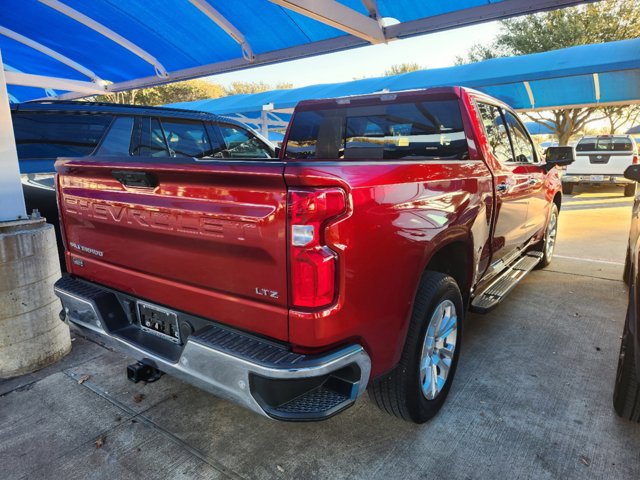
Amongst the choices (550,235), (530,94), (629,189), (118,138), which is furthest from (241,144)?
(629,189)

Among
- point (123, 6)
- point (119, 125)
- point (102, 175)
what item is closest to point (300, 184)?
point (102, 175)

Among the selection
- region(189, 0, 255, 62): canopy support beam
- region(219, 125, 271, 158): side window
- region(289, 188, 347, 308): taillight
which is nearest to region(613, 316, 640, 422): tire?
region(289, 188, 347, 308): taillight

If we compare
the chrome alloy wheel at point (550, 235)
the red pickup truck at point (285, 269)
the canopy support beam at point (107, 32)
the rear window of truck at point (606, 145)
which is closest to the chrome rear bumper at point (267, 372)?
the red pickup truck at point (285, 269)

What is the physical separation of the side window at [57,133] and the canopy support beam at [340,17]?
2.58 metres

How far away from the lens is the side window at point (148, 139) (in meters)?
5.00

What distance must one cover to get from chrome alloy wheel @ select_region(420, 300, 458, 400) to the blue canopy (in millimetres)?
8718

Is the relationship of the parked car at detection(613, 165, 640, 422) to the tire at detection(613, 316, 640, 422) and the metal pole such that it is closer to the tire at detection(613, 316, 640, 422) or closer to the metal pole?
the tire at detection(613, 316, 640, 422)

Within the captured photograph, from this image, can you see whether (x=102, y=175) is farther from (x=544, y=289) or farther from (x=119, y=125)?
(x=544, y=289)

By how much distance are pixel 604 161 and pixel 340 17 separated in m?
11.3

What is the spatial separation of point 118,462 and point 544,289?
176 inches

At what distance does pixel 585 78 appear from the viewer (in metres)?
11.8

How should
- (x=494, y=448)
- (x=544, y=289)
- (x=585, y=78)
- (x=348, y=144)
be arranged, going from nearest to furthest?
(x=494, y=448) < (x=348, y=144) < (x=544, y=289) < (x=585, y=78)

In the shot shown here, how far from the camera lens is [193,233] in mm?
1913

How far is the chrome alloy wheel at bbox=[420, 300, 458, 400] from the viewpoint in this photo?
8.00 feet
